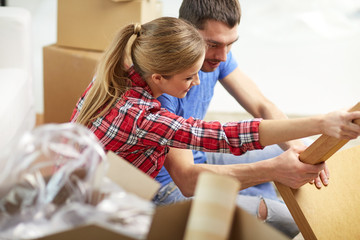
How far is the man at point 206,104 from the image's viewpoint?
1.15 meters

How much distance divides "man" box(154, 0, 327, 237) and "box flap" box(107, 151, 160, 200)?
1.55 feet

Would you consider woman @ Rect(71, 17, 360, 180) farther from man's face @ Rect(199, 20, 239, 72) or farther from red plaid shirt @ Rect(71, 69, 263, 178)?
man's face @ Rect(199, 20, 239, 72)

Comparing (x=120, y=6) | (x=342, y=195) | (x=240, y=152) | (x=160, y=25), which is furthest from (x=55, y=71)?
(x=342, y=195)

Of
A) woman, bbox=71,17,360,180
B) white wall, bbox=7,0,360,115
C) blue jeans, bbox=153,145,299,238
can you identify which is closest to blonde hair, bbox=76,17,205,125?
woman, bbox=71,17,360,180

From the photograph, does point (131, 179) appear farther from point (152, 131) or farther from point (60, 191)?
point (152, 131)

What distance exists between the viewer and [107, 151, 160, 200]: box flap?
21.7 inches

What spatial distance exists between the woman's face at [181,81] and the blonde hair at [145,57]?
1 cm

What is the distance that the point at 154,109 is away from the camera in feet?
3.48

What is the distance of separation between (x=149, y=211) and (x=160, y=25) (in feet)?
2.13

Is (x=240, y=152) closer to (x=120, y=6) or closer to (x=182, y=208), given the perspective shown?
(x=182, y=208)

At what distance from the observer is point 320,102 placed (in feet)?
9.20

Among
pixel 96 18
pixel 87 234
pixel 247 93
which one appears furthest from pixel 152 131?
pixel 96 18

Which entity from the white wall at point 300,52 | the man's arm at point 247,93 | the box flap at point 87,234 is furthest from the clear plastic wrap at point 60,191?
the white wall at point 300,52

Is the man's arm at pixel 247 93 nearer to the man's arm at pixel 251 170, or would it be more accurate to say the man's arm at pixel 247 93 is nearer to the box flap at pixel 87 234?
the man's arm at pixel 251 170
